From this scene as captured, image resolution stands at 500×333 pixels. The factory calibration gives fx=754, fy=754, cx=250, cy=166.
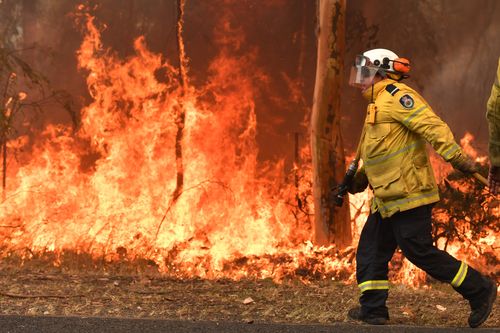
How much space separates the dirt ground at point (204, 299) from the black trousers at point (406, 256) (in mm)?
380

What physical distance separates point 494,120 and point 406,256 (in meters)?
1.06

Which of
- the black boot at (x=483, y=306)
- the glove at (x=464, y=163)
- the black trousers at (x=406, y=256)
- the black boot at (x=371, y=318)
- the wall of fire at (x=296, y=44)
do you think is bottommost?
the black boot at (x=371, y=318)

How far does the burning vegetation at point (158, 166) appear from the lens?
28.9 feet

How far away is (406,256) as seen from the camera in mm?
4977

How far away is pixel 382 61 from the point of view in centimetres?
512

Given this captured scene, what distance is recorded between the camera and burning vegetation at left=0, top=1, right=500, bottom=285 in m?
8.81

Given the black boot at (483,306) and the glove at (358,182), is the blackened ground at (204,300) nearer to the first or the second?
the black boot at (483,306)

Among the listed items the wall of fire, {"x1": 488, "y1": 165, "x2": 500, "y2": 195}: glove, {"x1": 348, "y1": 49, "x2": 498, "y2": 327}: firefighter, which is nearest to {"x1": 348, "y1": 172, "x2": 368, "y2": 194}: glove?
{"x1": 348, "y1": 49, "x2": 498, "y2": 327}: firefighter

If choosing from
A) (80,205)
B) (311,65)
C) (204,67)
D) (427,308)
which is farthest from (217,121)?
(427,308)

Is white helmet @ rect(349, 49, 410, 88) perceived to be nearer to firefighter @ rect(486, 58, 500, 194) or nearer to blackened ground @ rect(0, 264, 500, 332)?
firefighter @ rect(486, 58, 500, 194)

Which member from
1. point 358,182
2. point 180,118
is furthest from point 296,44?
point 358,182

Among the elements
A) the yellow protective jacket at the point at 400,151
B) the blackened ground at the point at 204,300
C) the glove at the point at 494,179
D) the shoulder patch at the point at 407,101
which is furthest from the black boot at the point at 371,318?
the shoulder patch at the point at 407,101

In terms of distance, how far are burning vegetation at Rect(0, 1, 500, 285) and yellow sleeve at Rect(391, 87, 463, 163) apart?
156 inches

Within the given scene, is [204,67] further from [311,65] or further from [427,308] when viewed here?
[427,308]
